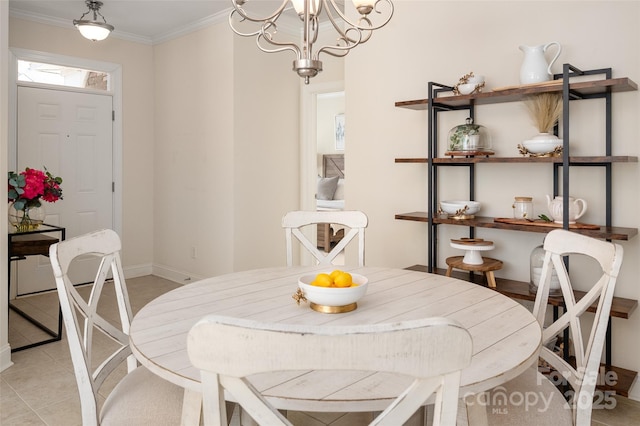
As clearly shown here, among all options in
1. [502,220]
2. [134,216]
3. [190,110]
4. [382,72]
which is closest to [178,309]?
[502,220]

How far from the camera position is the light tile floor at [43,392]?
2285 mm

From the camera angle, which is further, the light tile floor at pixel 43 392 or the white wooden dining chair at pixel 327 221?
the white wooden dining chair at pixel 327 221

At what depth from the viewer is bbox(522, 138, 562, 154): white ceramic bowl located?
2.43 m

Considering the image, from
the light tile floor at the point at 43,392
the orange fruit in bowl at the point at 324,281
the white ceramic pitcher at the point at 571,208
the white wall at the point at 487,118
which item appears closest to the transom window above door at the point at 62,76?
the light tile floor at the point at 43,392

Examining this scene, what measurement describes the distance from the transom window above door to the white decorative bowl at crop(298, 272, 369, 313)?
425 cm

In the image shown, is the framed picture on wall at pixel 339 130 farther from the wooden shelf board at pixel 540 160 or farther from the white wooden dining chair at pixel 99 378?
the white wooden dining chair at pixel 99 378

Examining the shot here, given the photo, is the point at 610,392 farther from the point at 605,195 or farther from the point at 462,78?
the point at 462,78

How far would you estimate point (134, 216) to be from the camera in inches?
207

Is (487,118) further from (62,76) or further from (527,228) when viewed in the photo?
(62,76)

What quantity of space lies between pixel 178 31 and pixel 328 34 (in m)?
1.55

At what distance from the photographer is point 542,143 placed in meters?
2.45

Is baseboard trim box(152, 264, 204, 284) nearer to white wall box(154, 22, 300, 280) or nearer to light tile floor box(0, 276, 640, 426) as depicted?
white wall box(154, 22, 300, 280)

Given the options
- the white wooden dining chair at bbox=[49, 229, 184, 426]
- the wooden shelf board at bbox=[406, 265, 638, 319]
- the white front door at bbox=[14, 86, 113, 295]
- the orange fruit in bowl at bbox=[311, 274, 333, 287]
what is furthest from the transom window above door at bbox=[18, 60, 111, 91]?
the orange fruit in bowl at bbox=[311, 274, 333, 287]

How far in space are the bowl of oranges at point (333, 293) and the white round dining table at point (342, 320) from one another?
0.10 ft
